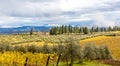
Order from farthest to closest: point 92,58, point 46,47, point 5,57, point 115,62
Answer: point 46,47 → point 92,58 → point 115,62 → point 5,57

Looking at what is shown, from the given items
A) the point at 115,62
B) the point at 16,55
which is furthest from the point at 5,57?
the point at 115,62

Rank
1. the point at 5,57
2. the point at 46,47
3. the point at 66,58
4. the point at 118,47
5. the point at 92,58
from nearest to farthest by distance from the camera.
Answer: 1. the point at 5,57
2. the point at 66,58
3. the point at 92,58
4. the point at 46,47
5. the point at 118,47

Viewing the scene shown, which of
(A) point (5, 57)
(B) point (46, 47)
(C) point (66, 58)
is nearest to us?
(A) point (5, 57)

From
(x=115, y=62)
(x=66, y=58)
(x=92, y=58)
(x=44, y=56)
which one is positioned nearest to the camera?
(x=44, y=56)

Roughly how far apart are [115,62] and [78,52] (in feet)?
41.6

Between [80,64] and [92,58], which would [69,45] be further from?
[92,58]

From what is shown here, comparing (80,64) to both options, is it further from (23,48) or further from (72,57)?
(23,48)

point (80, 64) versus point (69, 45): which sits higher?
point (69, 45)

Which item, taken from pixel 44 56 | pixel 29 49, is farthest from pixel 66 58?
pixel 29 49

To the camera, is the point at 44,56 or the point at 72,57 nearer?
the point at 44,56

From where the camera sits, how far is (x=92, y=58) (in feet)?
342

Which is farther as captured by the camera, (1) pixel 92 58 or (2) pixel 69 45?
(1) pixel 92 58

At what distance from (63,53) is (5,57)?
24.8 meters

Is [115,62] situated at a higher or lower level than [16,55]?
lower
